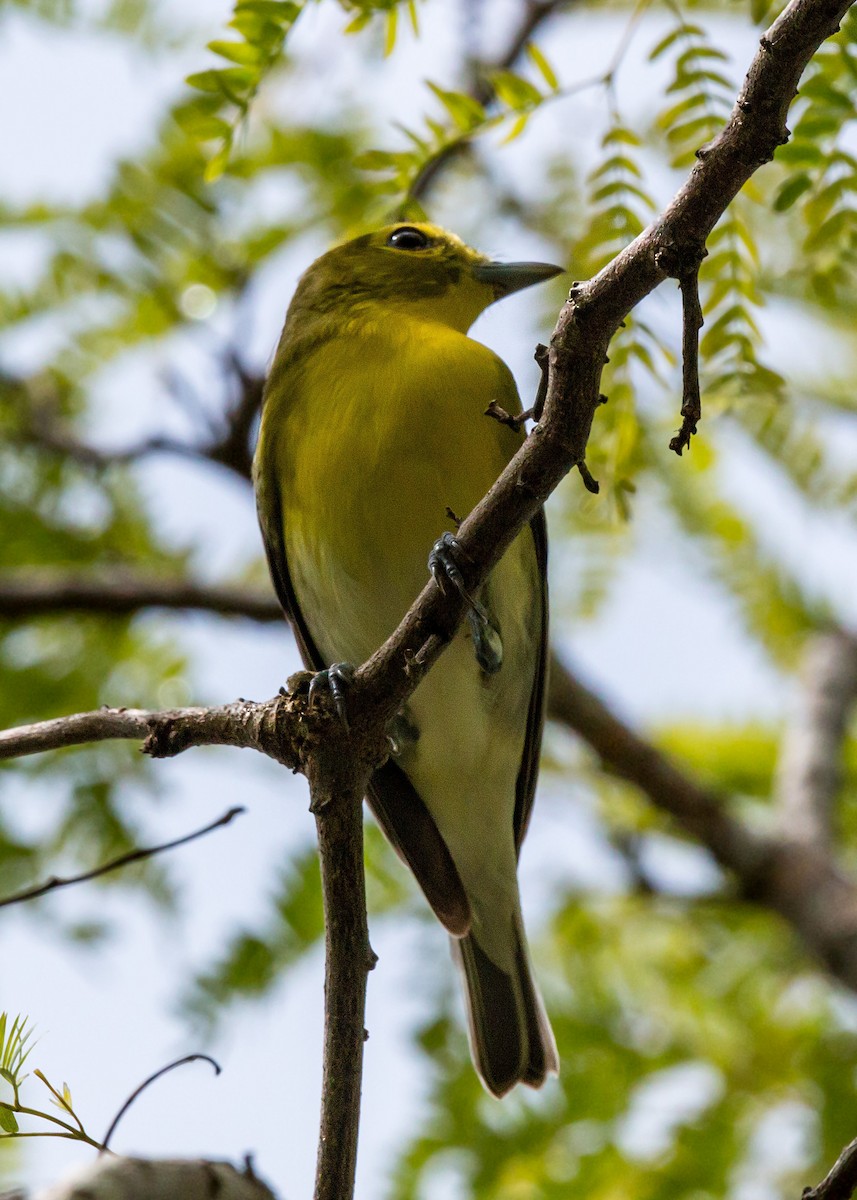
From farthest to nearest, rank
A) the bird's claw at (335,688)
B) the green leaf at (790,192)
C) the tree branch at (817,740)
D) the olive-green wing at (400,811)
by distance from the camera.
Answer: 1. the tree branch at (817,740)
2. the olive-green wing at (400,811)
3. the green leaf at (790,192)
4. the bird's claw at (335,688)

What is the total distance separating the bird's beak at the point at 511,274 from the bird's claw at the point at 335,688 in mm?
1835

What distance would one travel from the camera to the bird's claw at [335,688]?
2.18 metres

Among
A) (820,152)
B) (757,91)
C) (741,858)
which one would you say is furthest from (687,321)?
(741,858)

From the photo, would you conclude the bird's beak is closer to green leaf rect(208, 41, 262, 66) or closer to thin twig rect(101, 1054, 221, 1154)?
green leaf rect(208, 41, 262, 66)

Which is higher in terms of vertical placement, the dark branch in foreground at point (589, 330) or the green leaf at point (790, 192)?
the green leaf at point (790, 192)

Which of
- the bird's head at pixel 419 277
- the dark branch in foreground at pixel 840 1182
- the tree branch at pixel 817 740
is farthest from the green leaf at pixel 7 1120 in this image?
the tree branch at pixel 817 740

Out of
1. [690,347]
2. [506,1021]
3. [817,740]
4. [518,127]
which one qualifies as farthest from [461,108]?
[817,740]

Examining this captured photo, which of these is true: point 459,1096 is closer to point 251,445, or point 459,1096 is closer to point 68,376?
point 251,445

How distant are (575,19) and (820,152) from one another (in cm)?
310

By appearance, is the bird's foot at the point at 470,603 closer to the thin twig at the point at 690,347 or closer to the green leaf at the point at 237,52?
the thin twig at the point at 690,347

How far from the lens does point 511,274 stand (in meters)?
3.87

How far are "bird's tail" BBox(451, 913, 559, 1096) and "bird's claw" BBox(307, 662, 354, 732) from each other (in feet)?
4.59

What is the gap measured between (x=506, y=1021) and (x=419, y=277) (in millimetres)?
2061

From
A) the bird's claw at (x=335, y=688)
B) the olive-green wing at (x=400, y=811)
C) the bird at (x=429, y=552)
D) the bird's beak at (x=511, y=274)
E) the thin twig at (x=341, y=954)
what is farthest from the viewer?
the bird's beak at (x=511, y=274)
